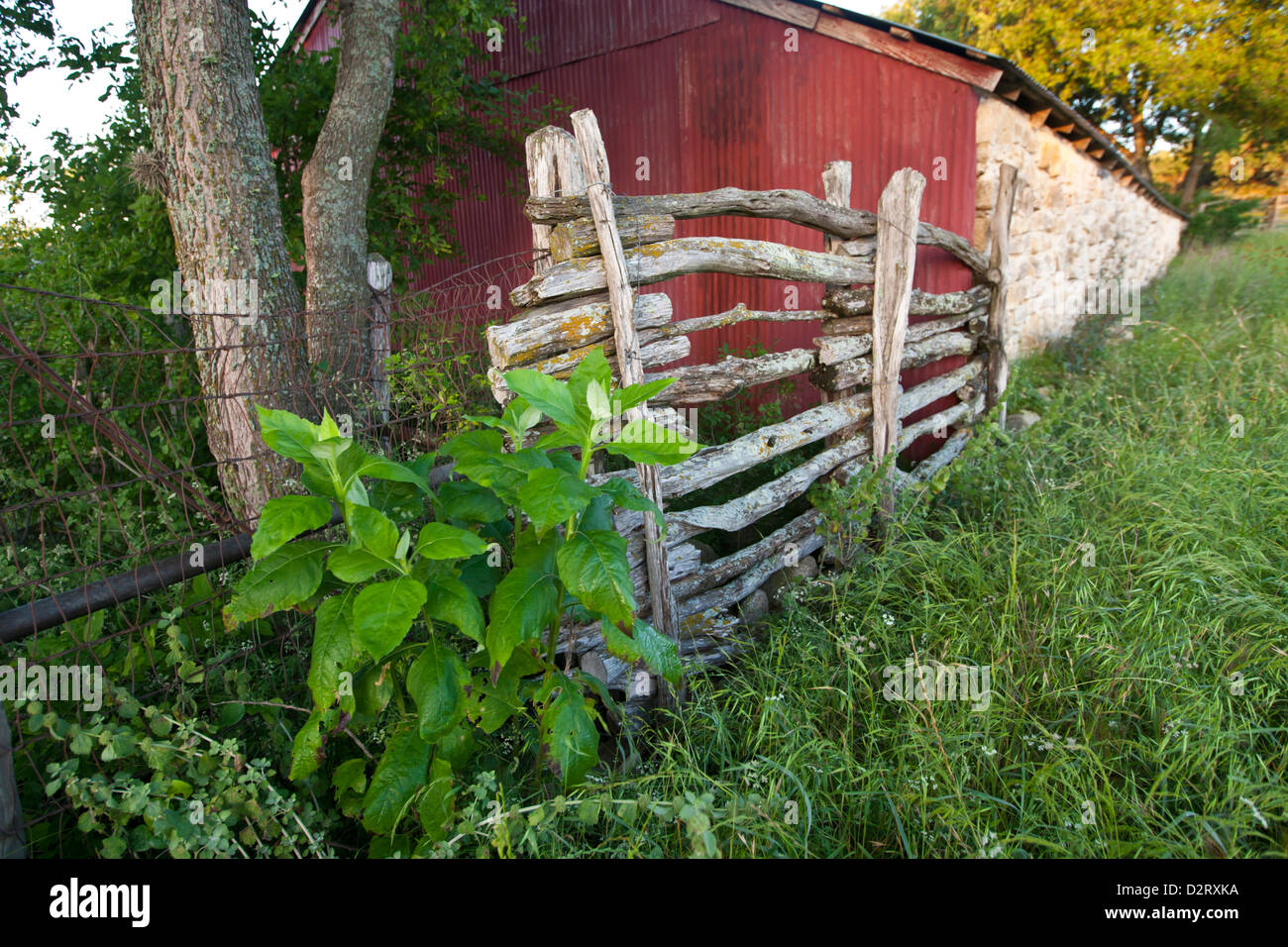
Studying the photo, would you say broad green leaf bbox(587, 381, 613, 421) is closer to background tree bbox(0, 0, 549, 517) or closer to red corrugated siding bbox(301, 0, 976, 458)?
background tree bbox(0, 0, 549, 517)

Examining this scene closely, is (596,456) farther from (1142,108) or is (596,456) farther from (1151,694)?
(1142,108)

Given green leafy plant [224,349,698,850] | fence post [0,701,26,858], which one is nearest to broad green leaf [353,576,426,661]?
green leafy plant [224,349,698,850]

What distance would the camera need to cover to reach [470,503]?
2008 mm

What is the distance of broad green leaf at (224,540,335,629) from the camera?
66.9 inches

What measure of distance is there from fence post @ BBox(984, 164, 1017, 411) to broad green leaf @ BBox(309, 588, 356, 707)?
559 centimetres

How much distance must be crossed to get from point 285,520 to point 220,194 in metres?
3.21

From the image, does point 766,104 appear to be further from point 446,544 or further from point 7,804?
point 7,804

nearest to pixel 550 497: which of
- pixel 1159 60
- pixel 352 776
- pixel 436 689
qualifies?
pixel 436 689

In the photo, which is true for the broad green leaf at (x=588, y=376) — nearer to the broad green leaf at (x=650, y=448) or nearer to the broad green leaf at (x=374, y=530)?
the broad green leaf at (x=650, y=448)

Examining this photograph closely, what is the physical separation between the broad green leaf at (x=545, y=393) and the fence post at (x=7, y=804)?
1499 mm

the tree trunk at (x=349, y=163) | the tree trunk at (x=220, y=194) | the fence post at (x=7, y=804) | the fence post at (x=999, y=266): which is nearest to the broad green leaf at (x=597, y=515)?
the fence post at (x=7, y=804)

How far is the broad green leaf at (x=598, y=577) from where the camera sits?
70.5 inches

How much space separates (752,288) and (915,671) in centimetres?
484
